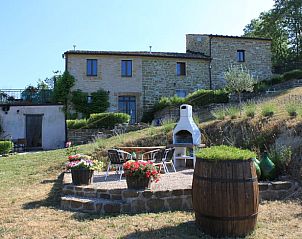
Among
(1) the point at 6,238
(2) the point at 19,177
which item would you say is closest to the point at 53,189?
(2) the point at 19,177

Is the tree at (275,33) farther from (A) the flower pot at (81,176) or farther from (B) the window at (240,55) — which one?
(A) the flower pot at (81,176)

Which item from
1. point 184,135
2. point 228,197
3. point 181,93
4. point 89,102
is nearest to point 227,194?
point 228,197

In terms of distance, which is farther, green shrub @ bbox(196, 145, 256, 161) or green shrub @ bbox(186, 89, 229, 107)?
green shrub @ bbox(186, 89, 229, 107)

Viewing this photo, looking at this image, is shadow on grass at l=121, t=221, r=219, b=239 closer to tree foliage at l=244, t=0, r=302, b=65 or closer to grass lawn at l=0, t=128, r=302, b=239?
grass lawn at l=0, t=128, r=302, b=239

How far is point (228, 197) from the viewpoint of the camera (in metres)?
4.15

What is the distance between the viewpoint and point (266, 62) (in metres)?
24.9

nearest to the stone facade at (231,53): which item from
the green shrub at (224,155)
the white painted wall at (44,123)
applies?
the white painted wall at (44,123)

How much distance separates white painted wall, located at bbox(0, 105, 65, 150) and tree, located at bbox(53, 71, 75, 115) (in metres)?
0.47

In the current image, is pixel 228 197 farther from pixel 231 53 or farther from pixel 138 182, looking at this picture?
pixel 231 53

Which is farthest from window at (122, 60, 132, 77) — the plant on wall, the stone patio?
the stone patio

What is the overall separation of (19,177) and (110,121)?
8.93 meters

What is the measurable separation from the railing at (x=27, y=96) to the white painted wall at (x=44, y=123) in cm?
154

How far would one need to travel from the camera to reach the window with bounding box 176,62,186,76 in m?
23.3

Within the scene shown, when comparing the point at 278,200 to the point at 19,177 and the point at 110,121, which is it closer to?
the point at 19,177
